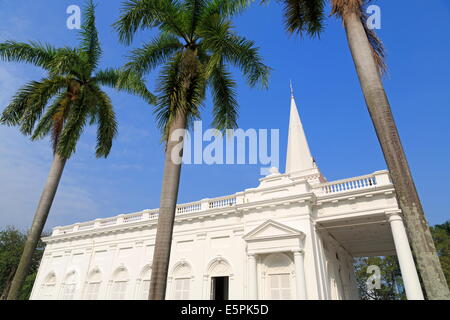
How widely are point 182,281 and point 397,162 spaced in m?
17.2

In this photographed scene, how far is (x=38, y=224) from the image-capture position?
12.2 m

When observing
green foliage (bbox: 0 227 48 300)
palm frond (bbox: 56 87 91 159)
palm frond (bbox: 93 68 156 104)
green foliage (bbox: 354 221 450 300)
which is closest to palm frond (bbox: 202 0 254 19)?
palm frond (bbox: 93 68 156 104)

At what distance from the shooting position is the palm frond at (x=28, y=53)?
1312 centimetres

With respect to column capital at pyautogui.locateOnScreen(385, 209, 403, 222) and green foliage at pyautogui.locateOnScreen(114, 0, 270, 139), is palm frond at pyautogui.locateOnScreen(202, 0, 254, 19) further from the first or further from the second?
column capital at pyautogui.locateOnScreen(385, 209, 403, 222)

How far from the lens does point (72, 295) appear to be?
76.2 ft

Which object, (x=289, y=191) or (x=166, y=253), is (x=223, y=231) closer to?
(x=289, y=191)

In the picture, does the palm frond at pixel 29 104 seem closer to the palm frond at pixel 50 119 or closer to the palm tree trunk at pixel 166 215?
the palm frond at pixel 50 119

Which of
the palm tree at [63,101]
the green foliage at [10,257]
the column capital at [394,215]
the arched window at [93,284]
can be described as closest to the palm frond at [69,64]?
the palm tree at [63,101]

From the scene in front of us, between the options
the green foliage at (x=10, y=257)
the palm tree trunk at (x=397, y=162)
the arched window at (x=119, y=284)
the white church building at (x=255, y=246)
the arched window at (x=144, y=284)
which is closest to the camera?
the palm tree trunk at (x=397, y=162)

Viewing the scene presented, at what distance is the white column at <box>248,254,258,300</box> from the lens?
1622 cm

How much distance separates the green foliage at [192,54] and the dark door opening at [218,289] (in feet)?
39.0

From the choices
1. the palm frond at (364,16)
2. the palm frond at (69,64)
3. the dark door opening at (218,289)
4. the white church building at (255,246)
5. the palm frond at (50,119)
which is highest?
the palm frond at (69,64)

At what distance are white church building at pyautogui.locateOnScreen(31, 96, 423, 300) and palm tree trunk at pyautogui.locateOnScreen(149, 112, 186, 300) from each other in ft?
29.8

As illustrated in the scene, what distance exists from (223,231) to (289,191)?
540 cm
